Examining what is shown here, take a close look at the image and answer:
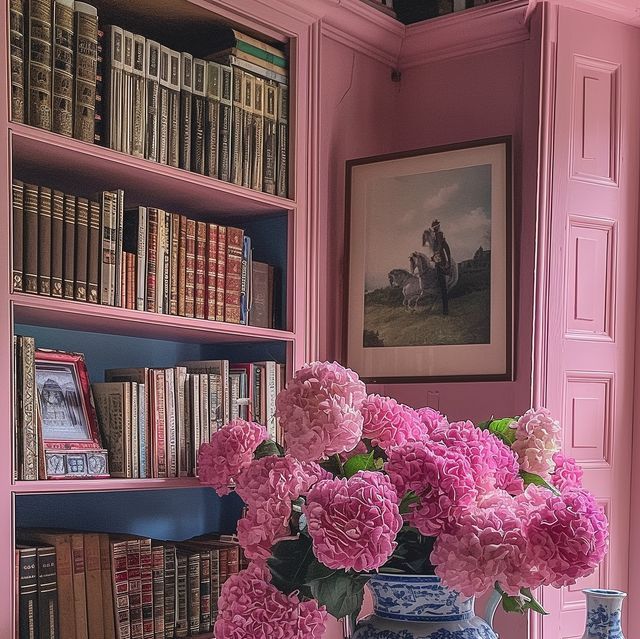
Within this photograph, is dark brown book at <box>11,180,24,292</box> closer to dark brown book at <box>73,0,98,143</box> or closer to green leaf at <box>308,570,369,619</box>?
dark brown book at <box>73,0,98,143</box>

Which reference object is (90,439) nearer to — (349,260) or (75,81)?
(75,81)

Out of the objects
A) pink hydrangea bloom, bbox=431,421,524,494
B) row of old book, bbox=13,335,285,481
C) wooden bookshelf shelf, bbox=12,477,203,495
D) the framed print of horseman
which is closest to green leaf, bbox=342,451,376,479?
pink hydrangea bloom, bbox=431,421,524,494

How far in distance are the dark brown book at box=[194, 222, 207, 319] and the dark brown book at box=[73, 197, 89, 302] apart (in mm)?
319

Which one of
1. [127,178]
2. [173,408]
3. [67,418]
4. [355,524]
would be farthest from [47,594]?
[355,524]

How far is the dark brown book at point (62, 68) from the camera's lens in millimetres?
1929

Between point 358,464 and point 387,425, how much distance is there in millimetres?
69

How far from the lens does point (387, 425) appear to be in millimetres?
1330

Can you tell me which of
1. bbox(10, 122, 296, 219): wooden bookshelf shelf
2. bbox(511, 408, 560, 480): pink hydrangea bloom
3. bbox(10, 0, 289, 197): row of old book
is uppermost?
bbox(10, 0, 289, 197): row of old book

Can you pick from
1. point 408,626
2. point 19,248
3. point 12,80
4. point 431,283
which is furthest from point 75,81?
point 408,626

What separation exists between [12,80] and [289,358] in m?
0.97

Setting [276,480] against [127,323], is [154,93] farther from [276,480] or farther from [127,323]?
[276,480]

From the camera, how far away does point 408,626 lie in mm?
1229

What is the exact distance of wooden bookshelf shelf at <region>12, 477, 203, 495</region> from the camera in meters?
1.82

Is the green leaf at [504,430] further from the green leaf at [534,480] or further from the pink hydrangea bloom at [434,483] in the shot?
the pink hydrangea bloom at [434,483]
